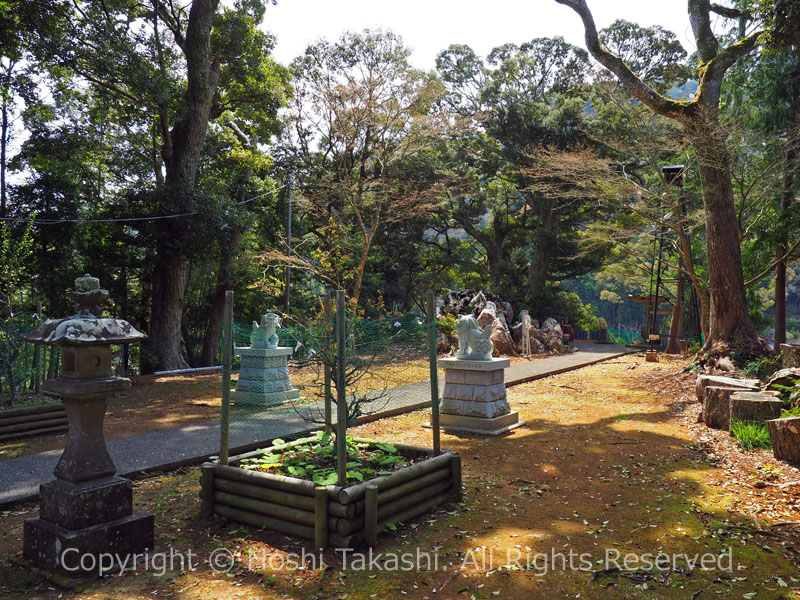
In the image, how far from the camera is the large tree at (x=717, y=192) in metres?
11.1

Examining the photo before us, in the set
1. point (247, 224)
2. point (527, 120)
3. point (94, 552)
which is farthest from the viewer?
point (527, 120)

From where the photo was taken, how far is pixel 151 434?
276 inches

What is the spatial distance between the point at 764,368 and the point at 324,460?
9.00 m

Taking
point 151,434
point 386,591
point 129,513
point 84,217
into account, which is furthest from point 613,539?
point 84,217

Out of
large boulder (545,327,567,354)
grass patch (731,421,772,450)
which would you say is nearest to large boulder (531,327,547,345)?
large boulder (545,327,567,354)

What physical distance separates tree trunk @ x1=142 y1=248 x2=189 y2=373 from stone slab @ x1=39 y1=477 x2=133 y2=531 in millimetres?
10530

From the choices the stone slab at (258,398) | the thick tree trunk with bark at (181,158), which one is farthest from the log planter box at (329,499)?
the thick tree trunk with bark at (181,158)

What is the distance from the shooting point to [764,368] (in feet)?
32.0

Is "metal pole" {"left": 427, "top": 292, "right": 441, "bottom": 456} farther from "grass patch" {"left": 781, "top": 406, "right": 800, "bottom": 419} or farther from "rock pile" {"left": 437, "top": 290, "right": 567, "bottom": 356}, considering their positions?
"rock pile" {"left": 437, "top": 290, "right": 567, "bottom": 356}

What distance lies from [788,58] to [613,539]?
16605 mm

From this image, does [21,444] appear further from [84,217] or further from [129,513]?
[84,217]

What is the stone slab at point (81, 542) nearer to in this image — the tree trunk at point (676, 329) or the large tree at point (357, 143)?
the large tree at point (357, 143)

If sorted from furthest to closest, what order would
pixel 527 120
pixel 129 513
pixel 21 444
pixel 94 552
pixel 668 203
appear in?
pixel 527 120
pixel 668 203
pixel 21 444
pixel 129 513
pixel 94 552

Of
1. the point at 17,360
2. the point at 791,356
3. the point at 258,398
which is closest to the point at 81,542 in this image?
the point at 258,398
